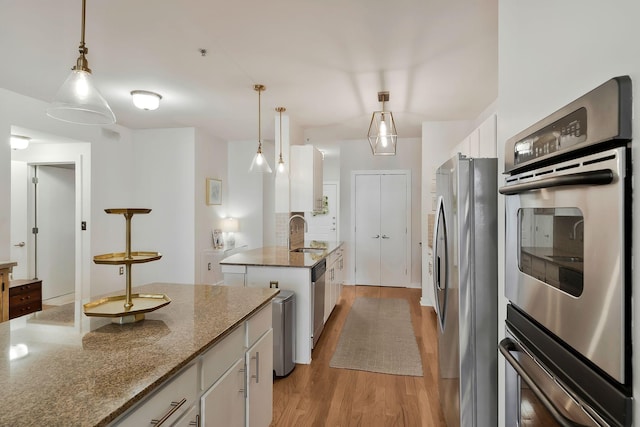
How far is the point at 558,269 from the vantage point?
94 centimetres

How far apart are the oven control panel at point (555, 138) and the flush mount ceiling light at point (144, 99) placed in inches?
137

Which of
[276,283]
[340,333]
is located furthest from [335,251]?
[276,283]

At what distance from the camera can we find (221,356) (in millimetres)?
1306

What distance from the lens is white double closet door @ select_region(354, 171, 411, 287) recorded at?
18.7ft

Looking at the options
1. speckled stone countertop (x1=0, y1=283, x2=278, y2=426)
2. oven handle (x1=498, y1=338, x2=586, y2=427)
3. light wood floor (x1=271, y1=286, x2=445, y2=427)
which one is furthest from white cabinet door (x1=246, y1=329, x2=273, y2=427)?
oven handle (x1=498, y1=338, x2=586, y2=427)

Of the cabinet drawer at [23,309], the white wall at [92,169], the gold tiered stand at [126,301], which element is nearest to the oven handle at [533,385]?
the gold tiered stand at [126,301]

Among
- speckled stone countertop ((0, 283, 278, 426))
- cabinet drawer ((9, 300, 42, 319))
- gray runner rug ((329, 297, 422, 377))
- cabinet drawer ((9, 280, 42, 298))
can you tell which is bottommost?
gray runner rug ((329, 297, 422, 377))

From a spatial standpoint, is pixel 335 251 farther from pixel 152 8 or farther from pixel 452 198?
pixel 152 8

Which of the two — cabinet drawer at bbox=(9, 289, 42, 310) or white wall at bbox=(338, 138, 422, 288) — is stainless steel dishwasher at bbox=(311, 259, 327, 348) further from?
cabinet drawer at bbox=(9, 289, 42, 310)

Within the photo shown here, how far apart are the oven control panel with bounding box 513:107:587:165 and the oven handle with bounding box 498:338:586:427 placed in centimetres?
68

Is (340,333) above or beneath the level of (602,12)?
beneath

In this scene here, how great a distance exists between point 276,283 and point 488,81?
279 centimetres

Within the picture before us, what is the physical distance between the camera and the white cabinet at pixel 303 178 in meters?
4.20

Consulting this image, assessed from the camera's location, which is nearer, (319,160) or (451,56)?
(451,56)
